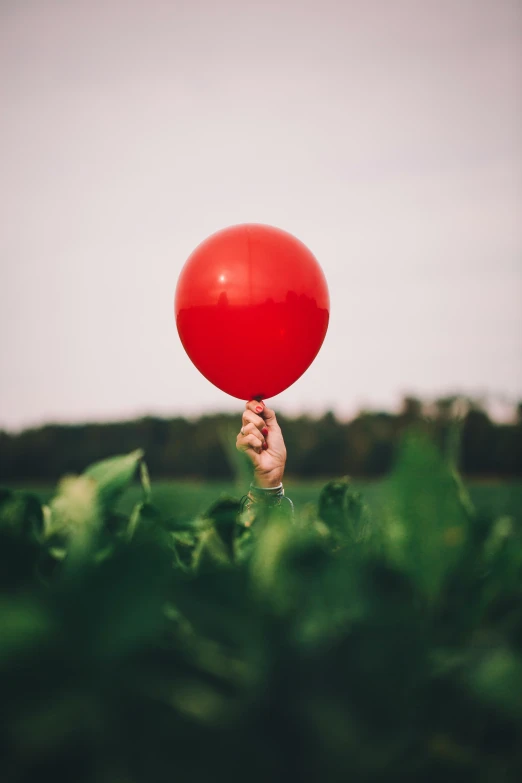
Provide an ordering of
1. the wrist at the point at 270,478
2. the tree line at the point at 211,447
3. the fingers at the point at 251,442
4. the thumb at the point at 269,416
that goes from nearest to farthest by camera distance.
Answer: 1. the wrist at the point at 270,478
2. the fingers at the point at 251,442
3. the thumb at the point at 269,416
4. the tree line at the point at 211,447

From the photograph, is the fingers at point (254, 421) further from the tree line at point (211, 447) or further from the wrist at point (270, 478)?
the tree line at point (211, 447)

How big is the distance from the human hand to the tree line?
15.7m

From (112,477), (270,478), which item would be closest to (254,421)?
(270,478)

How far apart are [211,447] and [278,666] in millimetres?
20244

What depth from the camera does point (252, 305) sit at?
103 inches

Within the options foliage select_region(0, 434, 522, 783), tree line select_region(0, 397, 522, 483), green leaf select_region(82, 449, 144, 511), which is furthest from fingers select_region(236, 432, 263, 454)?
tree line select_region(0, 397, 522, 483)

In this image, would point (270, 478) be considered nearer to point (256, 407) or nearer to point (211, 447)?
point (256, 407)

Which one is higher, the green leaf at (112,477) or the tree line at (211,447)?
the green leaf at (112,477)

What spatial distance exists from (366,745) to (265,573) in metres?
0.13

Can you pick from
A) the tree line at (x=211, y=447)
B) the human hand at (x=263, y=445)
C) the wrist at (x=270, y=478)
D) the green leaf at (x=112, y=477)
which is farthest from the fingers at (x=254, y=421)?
the tree line at (x=211, y=447)

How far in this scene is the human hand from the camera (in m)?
2.32

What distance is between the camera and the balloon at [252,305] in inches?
103

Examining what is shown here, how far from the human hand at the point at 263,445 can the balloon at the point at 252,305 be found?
249 millimetres

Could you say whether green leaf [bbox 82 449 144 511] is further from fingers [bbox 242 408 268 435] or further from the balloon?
the balloon
